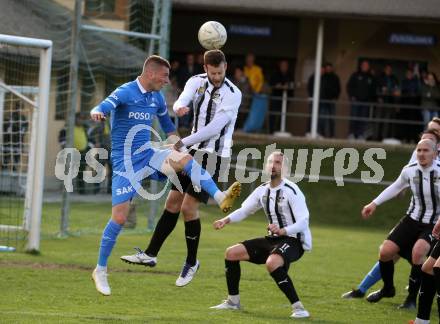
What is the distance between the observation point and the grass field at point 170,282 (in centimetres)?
1141

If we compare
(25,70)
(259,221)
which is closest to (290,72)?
(259,221)

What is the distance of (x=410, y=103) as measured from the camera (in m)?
28.4

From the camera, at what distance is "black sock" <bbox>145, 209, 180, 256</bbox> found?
38.7ft

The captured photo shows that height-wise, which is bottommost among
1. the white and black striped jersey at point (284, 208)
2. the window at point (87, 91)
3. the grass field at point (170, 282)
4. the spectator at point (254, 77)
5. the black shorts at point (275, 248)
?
the grass field at point (170, 282)

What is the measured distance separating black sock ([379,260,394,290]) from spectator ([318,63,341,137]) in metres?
15.2

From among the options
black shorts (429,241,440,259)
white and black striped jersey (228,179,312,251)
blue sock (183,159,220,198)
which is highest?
blue sock (183,159,220,198)

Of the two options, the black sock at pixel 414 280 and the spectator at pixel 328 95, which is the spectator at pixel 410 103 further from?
the black sock at pixel 414 280

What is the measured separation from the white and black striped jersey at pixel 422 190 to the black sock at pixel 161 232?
2.57 meters

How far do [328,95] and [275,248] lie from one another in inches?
672

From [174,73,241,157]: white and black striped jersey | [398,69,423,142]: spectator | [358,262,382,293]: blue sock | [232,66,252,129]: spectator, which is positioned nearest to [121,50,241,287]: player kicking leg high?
[174,73,241,157]: white and black striped jersey

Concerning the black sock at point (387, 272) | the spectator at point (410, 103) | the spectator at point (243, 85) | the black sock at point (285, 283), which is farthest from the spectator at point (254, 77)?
the black sock at point (285, 283)

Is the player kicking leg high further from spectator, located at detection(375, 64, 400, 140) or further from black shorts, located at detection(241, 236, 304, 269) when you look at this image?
spectator, located at detection(375, 64, 400, 140)

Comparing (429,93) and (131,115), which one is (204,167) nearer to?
(131,115)

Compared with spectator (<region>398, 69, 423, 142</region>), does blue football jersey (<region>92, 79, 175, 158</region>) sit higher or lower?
lower
